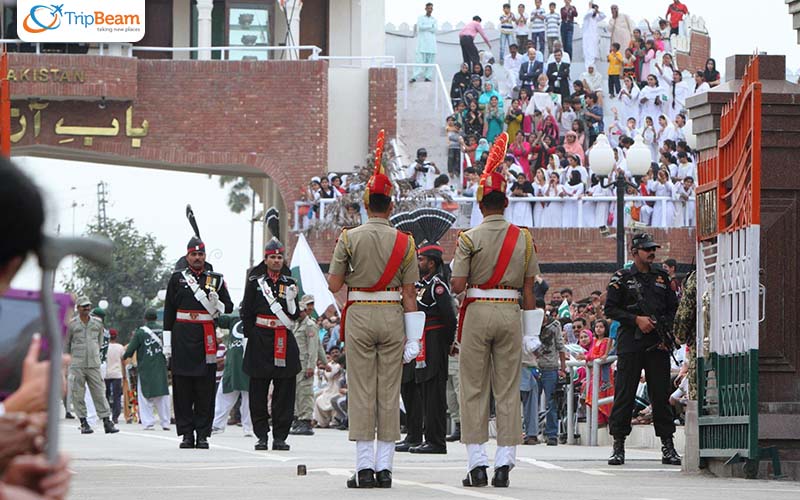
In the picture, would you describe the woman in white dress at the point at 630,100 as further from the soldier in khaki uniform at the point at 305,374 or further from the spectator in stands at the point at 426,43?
the soldier in khaki uniform at the point at 305,374

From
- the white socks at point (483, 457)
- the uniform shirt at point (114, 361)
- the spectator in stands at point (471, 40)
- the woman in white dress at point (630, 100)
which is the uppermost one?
the spectator in stands at point (471, 40)

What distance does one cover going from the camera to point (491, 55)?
44938 mm

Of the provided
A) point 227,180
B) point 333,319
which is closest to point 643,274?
point 333,319

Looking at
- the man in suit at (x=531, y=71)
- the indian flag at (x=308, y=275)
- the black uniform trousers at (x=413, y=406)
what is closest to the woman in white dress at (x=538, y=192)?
the man in suit at (x=531, y=71)

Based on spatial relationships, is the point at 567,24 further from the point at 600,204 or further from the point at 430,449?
the point at 430,449

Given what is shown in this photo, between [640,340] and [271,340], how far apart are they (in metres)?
4.10

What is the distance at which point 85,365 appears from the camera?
25.2 m

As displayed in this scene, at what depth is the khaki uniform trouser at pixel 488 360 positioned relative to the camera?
12.7 m

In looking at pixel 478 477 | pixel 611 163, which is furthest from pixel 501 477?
pixel 611 163

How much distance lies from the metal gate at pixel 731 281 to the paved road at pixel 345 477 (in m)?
0.40

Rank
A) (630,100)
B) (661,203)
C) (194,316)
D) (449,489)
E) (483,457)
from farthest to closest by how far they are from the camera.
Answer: (630,100) → (661,203) → (194,316) → (483,457) → (449,489)

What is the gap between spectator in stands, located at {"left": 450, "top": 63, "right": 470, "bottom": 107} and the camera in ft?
143

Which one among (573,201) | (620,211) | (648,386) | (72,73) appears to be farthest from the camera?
(72,73)

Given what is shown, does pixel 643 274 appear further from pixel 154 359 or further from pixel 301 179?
pixel 301 179
